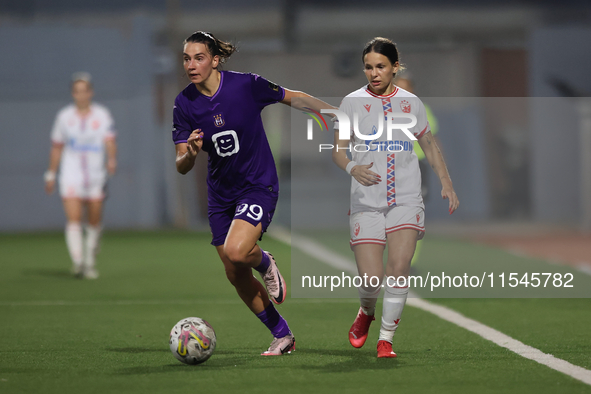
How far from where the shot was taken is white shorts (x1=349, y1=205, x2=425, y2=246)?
5.47 metres

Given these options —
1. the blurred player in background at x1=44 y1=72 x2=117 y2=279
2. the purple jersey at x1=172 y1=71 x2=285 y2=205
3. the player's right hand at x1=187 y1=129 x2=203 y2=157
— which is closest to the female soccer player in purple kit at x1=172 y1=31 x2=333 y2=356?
the purple jersey at x1=172 y1=71 x2=285 y2=205

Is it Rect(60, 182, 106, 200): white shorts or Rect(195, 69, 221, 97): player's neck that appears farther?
Rect(60, 182, 106, 200): white shorts

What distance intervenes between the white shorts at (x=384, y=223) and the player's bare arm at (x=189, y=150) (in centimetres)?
107

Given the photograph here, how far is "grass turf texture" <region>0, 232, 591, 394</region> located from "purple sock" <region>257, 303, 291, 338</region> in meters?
0.17

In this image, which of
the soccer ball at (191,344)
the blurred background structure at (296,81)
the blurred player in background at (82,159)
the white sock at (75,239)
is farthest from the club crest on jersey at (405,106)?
the blurred background structure at (296,81)

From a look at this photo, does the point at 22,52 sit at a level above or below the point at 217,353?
above

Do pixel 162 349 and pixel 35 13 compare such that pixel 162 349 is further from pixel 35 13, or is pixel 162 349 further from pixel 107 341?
pixel 35 13

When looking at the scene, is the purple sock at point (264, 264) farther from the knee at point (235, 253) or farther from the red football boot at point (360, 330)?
the red football boot at point (360, 330)

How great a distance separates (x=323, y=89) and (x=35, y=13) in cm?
745

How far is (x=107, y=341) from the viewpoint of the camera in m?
6.40

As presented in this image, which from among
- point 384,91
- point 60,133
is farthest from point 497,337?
point 60,133

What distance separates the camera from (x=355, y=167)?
5.43 m

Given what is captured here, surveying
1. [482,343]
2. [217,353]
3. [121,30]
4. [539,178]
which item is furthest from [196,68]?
[539,178]

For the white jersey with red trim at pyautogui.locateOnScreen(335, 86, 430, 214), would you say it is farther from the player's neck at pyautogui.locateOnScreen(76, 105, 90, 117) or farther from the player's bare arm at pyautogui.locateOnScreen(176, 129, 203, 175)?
the player's neck at pyautogui.locateOnScreen(76, 105, 90, 117)
